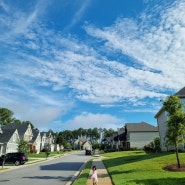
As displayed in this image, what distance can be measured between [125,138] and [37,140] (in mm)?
26360

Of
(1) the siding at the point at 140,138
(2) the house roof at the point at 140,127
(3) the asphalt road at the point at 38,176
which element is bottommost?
(3) the asphalt road at the point at 38,176

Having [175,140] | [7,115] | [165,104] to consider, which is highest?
[7,115]

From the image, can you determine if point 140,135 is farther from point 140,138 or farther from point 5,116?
point 5,116

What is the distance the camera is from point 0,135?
173ft

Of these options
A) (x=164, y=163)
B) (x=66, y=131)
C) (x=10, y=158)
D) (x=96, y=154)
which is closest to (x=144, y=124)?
(x=96, y=154)

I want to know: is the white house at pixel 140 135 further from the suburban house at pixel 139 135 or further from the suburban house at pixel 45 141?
the suburban house at pixel 45 141

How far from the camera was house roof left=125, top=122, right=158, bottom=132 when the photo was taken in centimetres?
6681

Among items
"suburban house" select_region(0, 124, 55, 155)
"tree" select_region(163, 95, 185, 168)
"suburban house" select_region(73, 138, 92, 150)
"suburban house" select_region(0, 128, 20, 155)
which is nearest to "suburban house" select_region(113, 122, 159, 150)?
"suburban house" select_region(0, 124, 55, 155)

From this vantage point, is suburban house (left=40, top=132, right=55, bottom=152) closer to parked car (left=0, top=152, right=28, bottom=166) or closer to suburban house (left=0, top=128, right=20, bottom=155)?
suburban house (left=0, top=128, right=20, bottom=155)

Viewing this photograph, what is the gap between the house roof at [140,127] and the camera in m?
66.8

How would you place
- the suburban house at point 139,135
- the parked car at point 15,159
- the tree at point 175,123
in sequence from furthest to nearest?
the suburban house at point 139,135 < the parked car at point 15,159 < the tree at point 175,123

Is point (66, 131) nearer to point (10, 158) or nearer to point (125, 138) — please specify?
point (125, 138)

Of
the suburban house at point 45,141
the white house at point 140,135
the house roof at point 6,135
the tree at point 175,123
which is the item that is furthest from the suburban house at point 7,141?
the tree at point 175,123

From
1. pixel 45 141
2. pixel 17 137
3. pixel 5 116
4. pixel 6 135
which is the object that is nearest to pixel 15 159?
pixel 6 135
